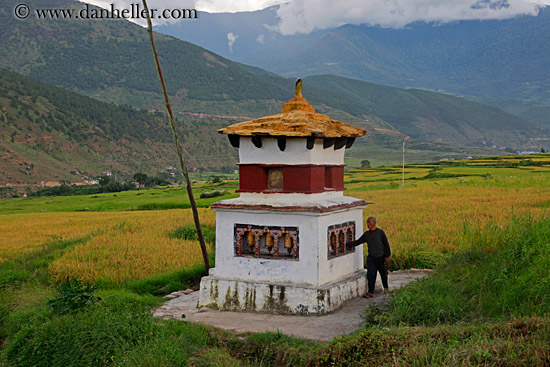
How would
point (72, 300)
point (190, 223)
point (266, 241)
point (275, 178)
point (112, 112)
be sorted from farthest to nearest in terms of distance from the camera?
point (112, 112), point (190, 223), point (275, 178), point (266, 241), point (72, 300)

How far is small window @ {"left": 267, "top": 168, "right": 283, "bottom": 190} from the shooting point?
450 inches

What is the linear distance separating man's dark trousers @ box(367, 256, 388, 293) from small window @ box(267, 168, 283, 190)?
2408 mm

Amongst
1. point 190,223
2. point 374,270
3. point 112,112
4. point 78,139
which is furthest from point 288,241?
point 112,112

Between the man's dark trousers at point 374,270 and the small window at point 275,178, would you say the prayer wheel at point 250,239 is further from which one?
the man's dark trousers at point 374,270

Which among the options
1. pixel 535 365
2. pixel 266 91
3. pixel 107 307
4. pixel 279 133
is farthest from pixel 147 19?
pixel 266 91

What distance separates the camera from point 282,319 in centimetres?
1024

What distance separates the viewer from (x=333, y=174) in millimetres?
11984

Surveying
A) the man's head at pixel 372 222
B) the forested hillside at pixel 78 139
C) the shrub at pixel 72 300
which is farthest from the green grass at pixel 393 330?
the forested hillside at pixel 78 139

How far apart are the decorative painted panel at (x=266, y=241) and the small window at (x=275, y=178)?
3.00 feet

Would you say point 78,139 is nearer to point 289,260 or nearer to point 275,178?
point 275,178

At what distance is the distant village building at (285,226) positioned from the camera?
10.6 meters

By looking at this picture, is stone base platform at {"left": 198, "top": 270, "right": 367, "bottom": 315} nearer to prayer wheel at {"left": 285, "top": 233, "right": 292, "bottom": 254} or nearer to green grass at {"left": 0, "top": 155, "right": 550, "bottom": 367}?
prayer wheel at {"left": 285, "top": 233, "right": 292, "bottom": 254}

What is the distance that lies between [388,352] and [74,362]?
5.27 meters

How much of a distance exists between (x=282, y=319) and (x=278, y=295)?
59 cm
